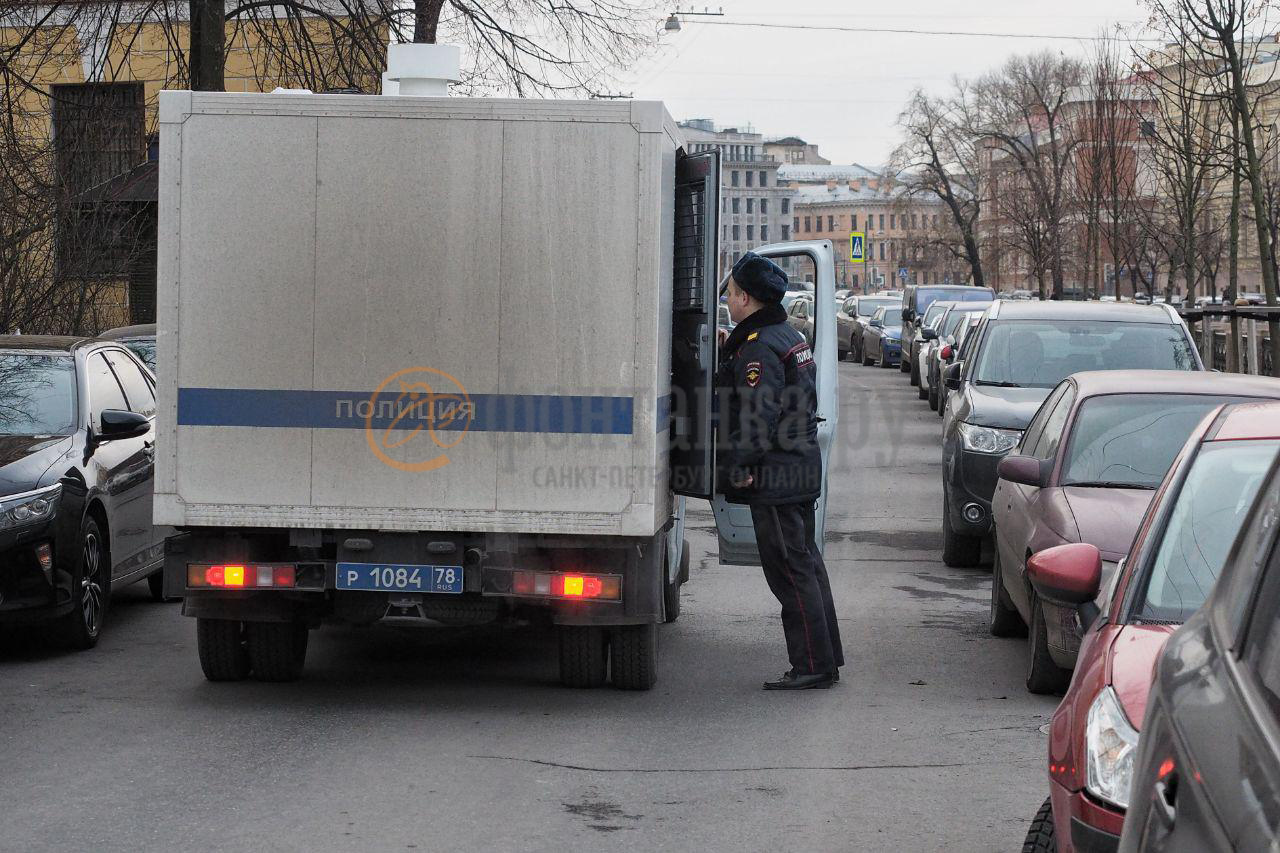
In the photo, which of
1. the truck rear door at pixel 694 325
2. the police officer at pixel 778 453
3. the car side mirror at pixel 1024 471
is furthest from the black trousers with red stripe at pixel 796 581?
the car side mirror at pixel 1024 471

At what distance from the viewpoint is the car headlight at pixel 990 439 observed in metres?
12.0

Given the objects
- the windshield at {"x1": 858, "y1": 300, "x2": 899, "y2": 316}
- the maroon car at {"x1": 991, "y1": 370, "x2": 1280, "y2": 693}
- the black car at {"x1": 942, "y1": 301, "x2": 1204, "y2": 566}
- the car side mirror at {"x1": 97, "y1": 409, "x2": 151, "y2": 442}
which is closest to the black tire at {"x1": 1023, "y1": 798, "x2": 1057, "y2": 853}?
the maroon car at {"x1": 991, "y1": 370, "x2": 1280, "y2": 693}

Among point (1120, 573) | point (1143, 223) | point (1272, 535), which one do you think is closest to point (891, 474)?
point (1120, 573)

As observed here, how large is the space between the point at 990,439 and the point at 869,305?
132 feet

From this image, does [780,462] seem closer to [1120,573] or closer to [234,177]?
[234,177]

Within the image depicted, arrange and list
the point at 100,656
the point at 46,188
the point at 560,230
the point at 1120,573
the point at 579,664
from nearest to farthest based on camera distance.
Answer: the point at 1120,573 → the point at 560,230 → the point at 579,664 → the point at 100,656 → the point at 46,188

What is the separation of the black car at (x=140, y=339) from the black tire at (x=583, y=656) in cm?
617

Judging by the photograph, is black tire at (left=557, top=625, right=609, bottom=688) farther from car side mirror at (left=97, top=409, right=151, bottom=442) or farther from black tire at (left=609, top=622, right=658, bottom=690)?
car side mirror at (left=97, top=409, right=151, bottom=442)

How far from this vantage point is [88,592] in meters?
9.23

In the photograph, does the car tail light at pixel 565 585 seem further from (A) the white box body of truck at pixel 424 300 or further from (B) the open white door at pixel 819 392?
(B) the open white door at pixel 819 392

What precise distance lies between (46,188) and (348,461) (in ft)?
39.5

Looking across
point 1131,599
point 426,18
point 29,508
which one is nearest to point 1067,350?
point 29,508

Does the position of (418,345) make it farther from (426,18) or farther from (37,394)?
(426,18)

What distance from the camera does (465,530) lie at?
290 inches
